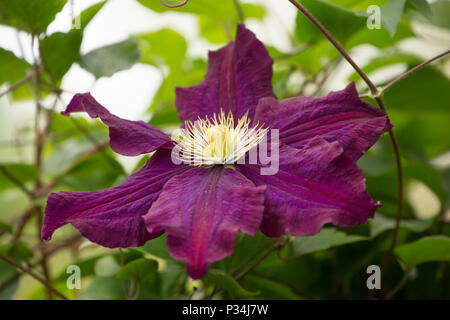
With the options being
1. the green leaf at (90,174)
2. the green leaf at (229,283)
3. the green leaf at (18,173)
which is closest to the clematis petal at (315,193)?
the green leaf at (229,283)

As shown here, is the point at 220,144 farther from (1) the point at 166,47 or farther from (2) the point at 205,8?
(1) the point at 166,47

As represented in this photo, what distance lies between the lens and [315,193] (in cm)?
41

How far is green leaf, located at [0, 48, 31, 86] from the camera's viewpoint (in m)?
0.68

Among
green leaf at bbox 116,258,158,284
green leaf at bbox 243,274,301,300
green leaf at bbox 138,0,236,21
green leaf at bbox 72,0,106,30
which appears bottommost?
green leaf at bbox 243,274,301,300

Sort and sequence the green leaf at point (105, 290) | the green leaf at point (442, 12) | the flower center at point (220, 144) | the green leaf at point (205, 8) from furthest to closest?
the green leaf at point (442, 12) → the green leaf at point (205, 8) → the green leaf at point (105, 290) → the flower center at point (220, 144)

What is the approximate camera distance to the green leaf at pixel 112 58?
67cm

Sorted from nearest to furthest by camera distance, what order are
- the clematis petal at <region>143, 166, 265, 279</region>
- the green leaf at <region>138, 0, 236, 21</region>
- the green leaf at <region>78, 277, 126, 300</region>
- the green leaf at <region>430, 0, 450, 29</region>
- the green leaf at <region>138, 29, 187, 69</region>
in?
1. the clematis petal at <region>143, 166, 265, 279</region>
2. the green leaf at <region>78, 277, 126, 300</region>
3. the green leaf at <region>138, 0, 236, 21</region>
4. the green leaf at <region>430, 0, 450, 29</region>
5. the green leaf at <region>138, 29, 187, 69</region>

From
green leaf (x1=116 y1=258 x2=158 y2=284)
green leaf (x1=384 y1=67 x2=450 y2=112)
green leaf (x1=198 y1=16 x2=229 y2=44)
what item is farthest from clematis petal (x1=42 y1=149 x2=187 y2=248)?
green leaf (x1=198 y1=16 x2=229 y2=44)

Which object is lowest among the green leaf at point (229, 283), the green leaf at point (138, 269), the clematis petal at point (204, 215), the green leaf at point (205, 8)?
the green leaf at point (229, 283)

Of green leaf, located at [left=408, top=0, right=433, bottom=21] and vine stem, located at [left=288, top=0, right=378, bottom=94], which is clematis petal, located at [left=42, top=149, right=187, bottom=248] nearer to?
vine stem, located at [left=288, top=0, right=378, bottom=94]

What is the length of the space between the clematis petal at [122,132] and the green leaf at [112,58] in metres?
0.18

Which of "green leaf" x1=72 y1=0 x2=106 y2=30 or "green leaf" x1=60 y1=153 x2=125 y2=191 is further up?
"green leaf" x1=72 y1=0 x2=106 y2=30

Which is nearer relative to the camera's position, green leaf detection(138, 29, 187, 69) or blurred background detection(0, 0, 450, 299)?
blurred background detection(0, 0, 450, 299)

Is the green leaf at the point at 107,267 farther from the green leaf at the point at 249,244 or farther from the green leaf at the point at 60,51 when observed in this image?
the green leaf at the point at 60,51
